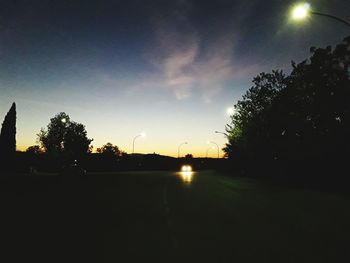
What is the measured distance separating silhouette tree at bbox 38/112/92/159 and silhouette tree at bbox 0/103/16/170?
33.0 meters

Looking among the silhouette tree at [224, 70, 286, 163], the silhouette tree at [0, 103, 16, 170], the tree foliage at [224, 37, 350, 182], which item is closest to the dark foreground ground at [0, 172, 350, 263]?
the tree foliage at [224, 37, 350, 182]

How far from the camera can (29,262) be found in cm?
591

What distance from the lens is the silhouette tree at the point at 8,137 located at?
62.9 metres

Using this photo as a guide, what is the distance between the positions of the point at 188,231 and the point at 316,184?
23.8m

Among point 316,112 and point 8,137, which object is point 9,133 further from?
point 316,112

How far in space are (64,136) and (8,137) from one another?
41.0m

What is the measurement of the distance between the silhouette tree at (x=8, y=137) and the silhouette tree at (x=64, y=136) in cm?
3301

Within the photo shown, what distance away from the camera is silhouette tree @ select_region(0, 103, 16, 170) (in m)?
62.9

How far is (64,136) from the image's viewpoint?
4183 inches

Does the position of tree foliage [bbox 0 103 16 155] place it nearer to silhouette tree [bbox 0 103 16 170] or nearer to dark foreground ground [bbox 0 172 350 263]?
silhouette tree [bbox 0 103 16 170]

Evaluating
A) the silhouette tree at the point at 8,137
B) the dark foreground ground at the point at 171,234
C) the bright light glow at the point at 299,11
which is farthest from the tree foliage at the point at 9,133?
the bright light glow at the point at 299,11

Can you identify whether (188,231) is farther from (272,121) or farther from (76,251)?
(272,121)

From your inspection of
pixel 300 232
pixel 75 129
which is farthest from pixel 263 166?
pixel 75 129

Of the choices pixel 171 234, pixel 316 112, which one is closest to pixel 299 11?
pixel 171 234
